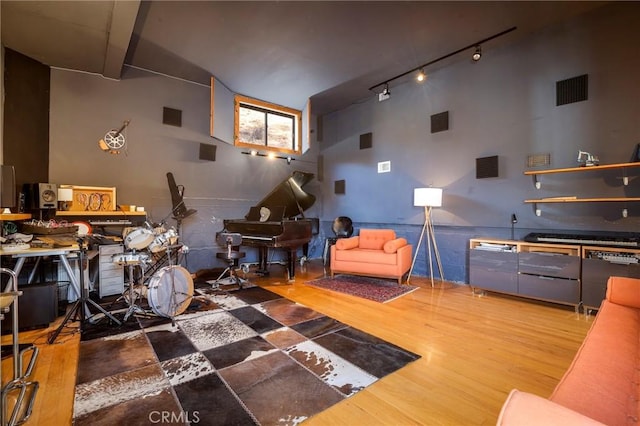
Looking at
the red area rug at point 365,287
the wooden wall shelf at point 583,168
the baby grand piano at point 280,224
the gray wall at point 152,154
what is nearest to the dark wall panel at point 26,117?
the gray wall at point 152,154

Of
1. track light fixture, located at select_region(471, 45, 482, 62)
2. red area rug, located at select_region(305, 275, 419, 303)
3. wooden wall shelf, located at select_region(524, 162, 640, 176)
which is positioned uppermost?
track light fixture, located at select_region(471, 45, 482, 62)

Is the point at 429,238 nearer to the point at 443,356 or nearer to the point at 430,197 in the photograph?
the point at 430,197

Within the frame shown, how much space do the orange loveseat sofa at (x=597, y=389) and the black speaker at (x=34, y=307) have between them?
147 inches

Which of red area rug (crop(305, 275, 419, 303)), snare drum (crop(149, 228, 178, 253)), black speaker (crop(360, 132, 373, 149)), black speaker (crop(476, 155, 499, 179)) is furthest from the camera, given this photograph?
black speaker (crop(360, 132, 373, 149))

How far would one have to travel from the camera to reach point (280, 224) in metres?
4.18

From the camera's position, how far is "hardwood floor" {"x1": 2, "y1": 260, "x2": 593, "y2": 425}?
1571 millimetres

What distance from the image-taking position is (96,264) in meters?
3.78

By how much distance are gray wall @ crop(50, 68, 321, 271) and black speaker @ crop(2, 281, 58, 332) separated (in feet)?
6.19

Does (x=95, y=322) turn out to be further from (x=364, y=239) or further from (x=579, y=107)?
(x=579, y=107)

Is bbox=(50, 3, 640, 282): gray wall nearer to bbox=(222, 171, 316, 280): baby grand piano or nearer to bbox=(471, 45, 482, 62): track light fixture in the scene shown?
bbox=(471, 45, 482, 62): track light fixture

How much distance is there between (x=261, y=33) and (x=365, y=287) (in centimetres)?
366

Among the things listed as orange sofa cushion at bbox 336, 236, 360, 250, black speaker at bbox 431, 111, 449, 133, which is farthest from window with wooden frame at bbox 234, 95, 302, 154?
black speaker at bbox 431, 111, 449, 133

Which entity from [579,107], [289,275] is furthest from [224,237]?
[579,107]

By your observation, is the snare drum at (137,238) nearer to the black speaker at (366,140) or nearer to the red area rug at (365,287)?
the red area rug at (365,287)
